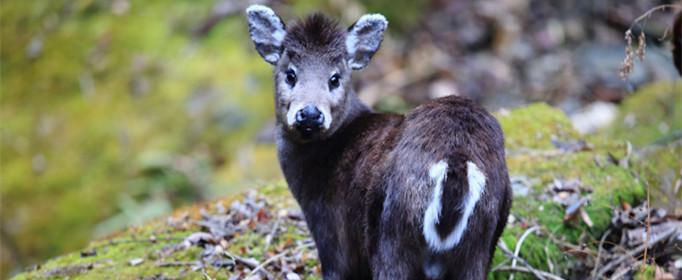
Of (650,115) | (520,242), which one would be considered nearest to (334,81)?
(520,242)

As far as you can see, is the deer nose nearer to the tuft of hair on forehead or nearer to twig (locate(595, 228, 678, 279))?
the tuft of hair on forehead

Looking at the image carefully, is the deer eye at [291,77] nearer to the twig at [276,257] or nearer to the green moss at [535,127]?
the twig at [276,257]

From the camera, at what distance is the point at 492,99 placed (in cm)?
1306

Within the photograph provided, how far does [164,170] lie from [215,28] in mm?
2619

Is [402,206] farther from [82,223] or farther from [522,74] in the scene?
[522,74]

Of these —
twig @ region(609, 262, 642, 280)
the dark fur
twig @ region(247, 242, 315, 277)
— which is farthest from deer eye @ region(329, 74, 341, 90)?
the dark fur

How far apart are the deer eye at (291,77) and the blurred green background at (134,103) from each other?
4.67 meters

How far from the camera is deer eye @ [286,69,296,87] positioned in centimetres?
552

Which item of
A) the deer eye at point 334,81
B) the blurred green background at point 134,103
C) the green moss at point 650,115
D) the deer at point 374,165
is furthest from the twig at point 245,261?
the green moss at point 650,115

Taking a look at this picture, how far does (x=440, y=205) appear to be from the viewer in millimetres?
4145

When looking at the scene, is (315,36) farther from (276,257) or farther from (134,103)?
(134,103)

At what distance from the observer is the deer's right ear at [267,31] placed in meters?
5.75

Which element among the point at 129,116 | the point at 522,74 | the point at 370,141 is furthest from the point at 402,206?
the point at 522,74

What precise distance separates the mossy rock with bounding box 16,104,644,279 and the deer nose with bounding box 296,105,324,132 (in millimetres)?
Answer: 1333
